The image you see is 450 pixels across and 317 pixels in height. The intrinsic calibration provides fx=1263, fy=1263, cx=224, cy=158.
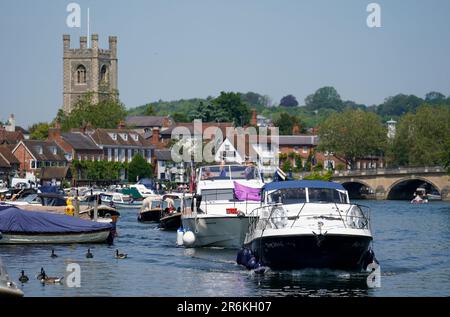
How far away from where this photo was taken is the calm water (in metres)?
43.5

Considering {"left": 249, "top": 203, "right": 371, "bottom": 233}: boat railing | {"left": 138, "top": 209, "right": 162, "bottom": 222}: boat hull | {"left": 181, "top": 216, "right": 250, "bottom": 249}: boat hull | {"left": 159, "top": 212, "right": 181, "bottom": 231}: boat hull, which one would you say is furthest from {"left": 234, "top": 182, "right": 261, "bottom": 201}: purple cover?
{"left": 138, "top": 209, "right": 162, "bottom": 222}: boat hull

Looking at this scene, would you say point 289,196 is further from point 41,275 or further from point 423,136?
point 423,136

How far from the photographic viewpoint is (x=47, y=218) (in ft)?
197

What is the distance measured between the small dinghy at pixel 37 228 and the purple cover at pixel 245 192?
7.52 m

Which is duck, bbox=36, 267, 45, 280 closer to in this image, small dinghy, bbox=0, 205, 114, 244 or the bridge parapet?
small dinghy, bbox=0, 205, 114, 244

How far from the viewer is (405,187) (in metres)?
173

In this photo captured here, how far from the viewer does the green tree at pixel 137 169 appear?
7564 inches

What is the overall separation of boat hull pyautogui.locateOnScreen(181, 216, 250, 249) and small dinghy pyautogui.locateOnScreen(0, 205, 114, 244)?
5.48 meters

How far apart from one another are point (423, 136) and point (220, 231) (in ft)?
433

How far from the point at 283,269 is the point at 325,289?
9.76ft

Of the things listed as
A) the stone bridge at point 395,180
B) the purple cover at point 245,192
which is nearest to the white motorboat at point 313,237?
the purple cover at point 245,192

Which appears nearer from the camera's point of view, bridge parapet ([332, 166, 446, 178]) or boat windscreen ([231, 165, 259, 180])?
boat windscreen ([231, 165, 259, 180])

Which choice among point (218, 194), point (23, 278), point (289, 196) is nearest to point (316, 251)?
point (289, 196)
